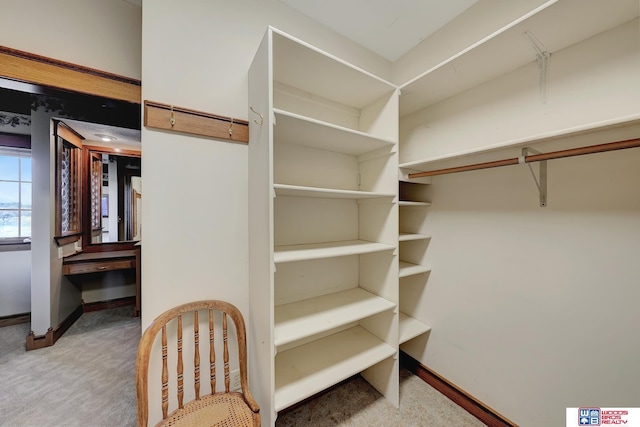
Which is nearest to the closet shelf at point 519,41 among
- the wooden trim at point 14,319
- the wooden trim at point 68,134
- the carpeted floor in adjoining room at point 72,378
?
the carpeted floor in adjoining room at point 72,378

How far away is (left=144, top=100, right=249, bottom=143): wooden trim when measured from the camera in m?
1.13

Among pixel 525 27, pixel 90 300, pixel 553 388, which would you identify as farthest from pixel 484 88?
pixel 90 300

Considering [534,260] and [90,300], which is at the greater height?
[534,260]

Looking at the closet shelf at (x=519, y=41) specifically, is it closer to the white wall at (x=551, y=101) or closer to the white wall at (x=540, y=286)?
the white wall at (x=551, y=101)

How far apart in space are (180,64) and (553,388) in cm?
276

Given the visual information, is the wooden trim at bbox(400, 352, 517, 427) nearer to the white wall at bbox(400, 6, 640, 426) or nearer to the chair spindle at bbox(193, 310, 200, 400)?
the white wall at bbox(400, 6, 640, 426)

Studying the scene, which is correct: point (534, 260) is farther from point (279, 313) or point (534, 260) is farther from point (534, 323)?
point (279, 313)

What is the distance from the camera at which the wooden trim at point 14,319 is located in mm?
2471

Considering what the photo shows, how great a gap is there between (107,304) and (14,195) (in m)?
1.80

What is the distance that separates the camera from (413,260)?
1933mm

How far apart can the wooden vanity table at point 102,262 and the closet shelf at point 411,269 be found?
9.57 ft

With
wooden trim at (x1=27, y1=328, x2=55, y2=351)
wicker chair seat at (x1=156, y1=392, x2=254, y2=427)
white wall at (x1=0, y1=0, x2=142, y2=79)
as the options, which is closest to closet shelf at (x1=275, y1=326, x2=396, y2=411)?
wicker chair seat at (x1=156, y1=392, x2=254, y2=427)

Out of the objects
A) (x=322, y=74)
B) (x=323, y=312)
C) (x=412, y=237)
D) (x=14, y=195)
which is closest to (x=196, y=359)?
(x=323, y=312)

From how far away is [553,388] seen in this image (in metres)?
1.19
